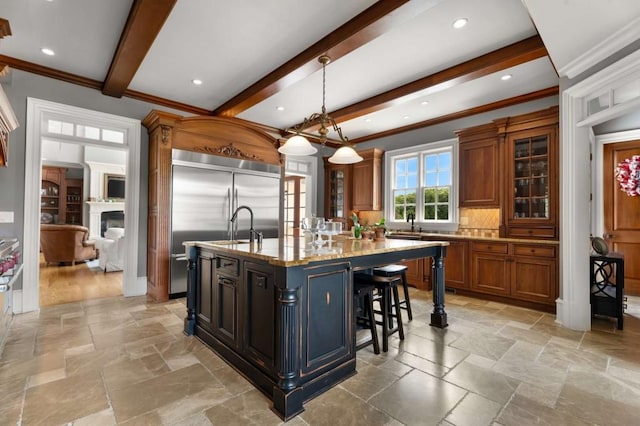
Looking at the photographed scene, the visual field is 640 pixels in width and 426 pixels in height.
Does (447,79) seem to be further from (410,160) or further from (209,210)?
(209,210)

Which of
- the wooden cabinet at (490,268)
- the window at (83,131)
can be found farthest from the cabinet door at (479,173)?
the window at (83,131)

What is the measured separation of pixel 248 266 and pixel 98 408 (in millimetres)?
1178

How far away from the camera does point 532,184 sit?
4.09 meters

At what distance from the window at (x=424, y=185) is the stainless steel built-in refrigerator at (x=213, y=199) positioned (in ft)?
7.71

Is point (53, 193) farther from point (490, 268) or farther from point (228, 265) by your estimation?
point (490, 268)

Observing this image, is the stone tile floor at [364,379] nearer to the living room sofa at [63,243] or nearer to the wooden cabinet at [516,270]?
the wooden cabinet at [516,270]

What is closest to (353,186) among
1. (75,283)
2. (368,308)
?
(368,308)

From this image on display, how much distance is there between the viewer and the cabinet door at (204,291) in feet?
8.66

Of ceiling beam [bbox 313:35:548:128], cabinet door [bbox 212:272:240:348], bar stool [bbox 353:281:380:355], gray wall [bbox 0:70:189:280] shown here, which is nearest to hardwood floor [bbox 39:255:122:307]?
gray wall [bbox 0:70:189:280]

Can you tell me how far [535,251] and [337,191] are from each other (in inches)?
152

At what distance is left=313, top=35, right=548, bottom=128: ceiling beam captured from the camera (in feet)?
9.74

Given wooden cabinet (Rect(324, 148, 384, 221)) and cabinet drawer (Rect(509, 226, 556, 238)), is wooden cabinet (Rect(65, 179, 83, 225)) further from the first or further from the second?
cabinet drawer (Rect(509, 226, 556, 238))

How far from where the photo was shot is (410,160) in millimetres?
5816

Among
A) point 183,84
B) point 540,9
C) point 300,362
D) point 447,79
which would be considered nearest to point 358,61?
point 447,79
